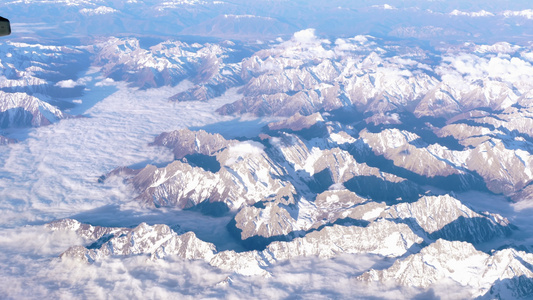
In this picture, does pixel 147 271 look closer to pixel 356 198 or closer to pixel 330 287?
pixel 330 287

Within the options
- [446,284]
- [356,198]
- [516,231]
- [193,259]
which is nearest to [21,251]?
[193,259]

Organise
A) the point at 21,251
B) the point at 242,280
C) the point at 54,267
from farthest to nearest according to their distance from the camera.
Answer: the point at 21,251, the point at 54,267, the point at 242,280

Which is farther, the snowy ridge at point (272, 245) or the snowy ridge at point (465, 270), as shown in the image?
the snowy ridge at point (272, 245)

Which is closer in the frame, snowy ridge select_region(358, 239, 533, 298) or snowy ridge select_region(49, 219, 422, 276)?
snowy ridge select_region(358, 239, 533, 298)

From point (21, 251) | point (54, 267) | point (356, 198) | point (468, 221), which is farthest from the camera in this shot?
point (356, 198)

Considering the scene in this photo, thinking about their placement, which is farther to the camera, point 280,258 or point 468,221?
point 468,221

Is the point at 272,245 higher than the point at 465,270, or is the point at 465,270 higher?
the point at 465,270

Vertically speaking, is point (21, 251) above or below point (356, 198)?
below

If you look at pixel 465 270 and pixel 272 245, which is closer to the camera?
pixel 465 270

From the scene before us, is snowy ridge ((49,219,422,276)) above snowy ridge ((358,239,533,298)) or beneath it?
beneath

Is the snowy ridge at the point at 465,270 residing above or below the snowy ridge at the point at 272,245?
above
